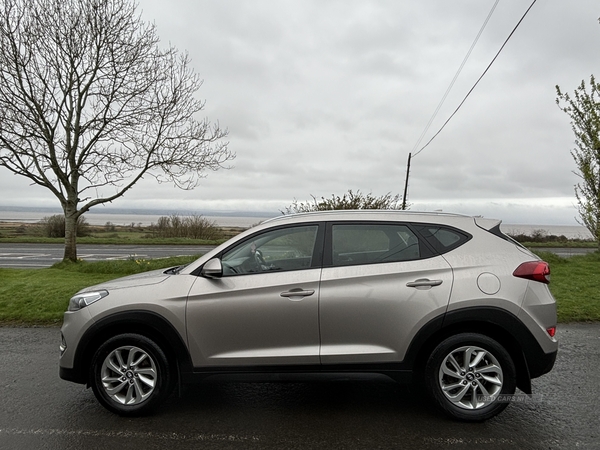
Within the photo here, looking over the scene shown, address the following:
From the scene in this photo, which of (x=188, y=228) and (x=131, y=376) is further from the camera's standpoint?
(x=188, y=228)

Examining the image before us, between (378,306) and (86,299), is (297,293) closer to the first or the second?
(378,306)

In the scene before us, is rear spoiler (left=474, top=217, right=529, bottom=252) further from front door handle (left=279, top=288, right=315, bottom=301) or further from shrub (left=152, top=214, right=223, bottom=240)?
shrub (left=152, top=214, right=223, bottom=240)

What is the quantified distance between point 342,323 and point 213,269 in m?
1.19

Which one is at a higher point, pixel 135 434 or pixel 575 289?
pixel 575 289

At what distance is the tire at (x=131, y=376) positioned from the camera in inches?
145

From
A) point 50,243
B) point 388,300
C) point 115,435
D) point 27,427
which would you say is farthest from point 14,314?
point 50,243

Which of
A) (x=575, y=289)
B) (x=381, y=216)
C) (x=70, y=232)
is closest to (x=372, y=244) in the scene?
(x=381, y=216)

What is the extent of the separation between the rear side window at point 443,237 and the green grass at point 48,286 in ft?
20.7

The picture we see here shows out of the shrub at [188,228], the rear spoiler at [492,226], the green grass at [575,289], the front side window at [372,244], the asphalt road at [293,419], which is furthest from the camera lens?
the shrub at [188,228]

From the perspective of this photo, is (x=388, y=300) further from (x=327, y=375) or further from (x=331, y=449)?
(x=331, y=449)

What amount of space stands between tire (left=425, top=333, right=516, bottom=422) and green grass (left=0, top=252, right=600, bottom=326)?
4.45 meters

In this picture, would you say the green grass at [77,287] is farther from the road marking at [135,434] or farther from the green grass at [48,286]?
the road marking at [135,434]

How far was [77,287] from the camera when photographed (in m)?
9.00

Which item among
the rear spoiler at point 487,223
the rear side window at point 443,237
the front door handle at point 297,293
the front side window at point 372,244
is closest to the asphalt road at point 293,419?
the front door handle at point 297,293
